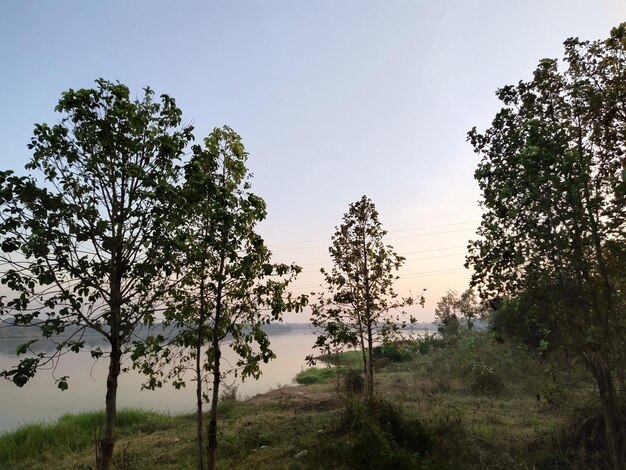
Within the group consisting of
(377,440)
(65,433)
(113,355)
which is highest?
(113,355)

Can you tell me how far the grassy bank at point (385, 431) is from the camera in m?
9.00

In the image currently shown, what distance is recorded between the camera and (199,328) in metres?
8.32

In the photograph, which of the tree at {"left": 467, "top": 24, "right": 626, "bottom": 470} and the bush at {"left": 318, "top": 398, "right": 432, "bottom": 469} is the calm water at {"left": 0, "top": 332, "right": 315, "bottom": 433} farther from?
the tree at {"left": 467, "top": 24, "right": 626, "bottom": 470}

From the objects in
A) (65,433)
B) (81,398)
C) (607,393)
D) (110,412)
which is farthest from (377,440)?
(81,398)

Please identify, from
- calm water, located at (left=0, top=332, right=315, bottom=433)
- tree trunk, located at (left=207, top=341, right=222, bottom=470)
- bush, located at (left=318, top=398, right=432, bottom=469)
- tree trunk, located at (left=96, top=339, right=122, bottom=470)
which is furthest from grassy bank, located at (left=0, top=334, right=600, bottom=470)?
calm water, located at (left=0, top=332, right=315, bottom=433)

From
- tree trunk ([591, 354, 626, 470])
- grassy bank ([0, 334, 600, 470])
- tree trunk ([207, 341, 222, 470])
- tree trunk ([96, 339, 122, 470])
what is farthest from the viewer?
grassy bank ([0, 334, 600, 470])

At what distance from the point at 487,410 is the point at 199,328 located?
1064cm

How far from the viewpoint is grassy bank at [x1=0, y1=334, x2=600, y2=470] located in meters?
9.00

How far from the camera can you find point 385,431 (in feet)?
31.2

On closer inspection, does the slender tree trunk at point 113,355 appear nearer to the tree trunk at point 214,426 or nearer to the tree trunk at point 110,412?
the tree trunk at point 110,412

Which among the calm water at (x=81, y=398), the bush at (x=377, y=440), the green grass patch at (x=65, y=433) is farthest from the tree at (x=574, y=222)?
the calm water at (x=81, y=398)

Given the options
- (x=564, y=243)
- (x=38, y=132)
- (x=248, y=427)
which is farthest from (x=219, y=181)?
(x=248, y=427)

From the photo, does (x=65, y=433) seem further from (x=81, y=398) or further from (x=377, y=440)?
(x=81, y=398)

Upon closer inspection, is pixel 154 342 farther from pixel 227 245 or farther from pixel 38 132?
pixel 38 132
